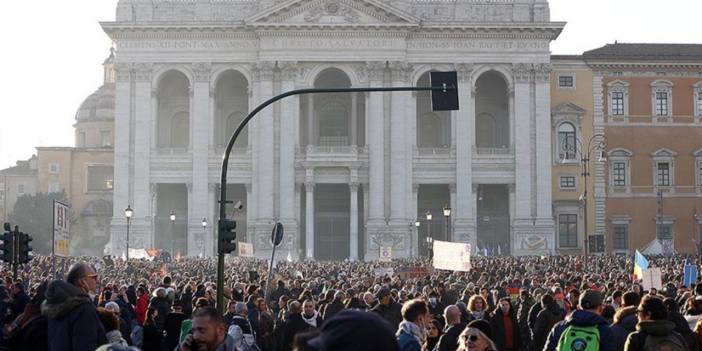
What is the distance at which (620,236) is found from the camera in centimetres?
7944

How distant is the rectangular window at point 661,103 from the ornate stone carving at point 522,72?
30.3 feet

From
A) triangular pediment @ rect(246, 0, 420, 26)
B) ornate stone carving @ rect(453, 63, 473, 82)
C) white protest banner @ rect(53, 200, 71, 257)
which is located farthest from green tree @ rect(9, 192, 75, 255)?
white protest banner @ rect(53, 200, 71, 257)

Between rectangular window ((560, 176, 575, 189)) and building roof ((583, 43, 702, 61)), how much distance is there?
7.48 m

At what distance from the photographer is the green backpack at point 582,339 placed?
36.9 feet

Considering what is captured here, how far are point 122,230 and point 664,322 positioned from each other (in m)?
66.6

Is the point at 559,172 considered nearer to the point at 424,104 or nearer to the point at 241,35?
the point at 424,104

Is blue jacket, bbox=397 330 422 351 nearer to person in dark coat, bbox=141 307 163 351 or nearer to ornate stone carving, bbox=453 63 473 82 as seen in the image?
person in dark coat, bbox=141 307 163 351

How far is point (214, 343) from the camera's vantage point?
27.9 ft

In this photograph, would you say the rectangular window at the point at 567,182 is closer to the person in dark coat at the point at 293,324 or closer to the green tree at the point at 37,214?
the green tree at the point at 37,214

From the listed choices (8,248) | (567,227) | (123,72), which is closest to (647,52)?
(567,227)

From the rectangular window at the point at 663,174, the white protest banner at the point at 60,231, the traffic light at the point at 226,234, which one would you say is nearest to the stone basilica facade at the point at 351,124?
the rectangular window at the point at 663,174

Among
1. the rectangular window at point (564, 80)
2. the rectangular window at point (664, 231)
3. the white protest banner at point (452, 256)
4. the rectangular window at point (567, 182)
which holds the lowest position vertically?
the white protest banner at point (452, 256)

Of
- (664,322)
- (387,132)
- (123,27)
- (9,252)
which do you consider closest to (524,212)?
(387,132)

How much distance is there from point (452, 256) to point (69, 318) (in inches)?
1127
